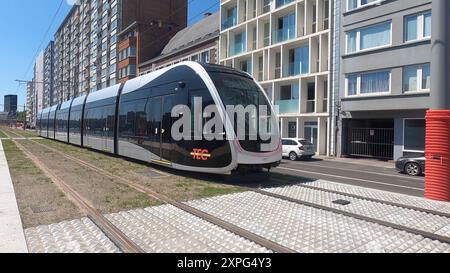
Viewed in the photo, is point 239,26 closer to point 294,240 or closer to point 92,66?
point 294,240

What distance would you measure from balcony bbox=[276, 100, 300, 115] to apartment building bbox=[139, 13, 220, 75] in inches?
439

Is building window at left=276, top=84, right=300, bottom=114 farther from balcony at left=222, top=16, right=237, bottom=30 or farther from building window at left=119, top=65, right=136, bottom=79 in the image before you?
building window at left=119, top=65, right=136, bottom=79

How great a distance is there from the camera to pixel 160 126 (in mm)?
12688

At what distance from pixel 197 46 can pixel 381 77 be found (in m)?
25.1

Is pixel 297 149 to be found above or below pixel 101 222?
above

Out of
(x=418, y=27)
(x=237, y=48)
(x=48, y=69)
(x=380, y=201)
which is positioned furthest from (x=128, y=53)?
(x=48, y=69)

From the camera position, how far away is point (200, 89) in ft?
36.0

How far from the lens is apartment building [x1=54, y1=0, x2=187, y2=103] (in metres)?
63.2

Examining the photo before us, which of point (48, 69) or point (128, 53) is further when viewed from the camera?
point (48, 69)

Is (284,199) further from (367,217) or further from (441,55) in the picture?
(441,55)

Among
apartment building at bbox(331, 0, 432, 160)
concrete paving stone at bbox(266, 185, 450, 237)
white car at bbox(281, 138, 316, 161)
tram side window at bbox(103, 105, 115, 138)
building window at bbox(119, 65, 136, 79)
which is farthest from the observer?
building window at bbox(119, 65, 136, 79)

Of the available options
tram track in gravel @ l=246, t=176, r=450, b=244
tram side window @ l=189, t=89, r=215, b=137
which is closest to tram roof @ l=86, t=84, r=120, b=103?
tram side window @ l=189, t=89, r=215, b=137

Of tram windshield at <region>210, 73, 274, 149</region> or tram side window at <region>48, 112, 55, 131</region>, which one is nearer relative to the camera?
tram windshield at <region>210, 73, 274, 149</region>

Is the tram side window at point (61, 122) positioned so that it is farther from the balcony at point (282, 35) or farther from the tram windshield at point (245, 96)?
the tram windshield at point (245, 96)
